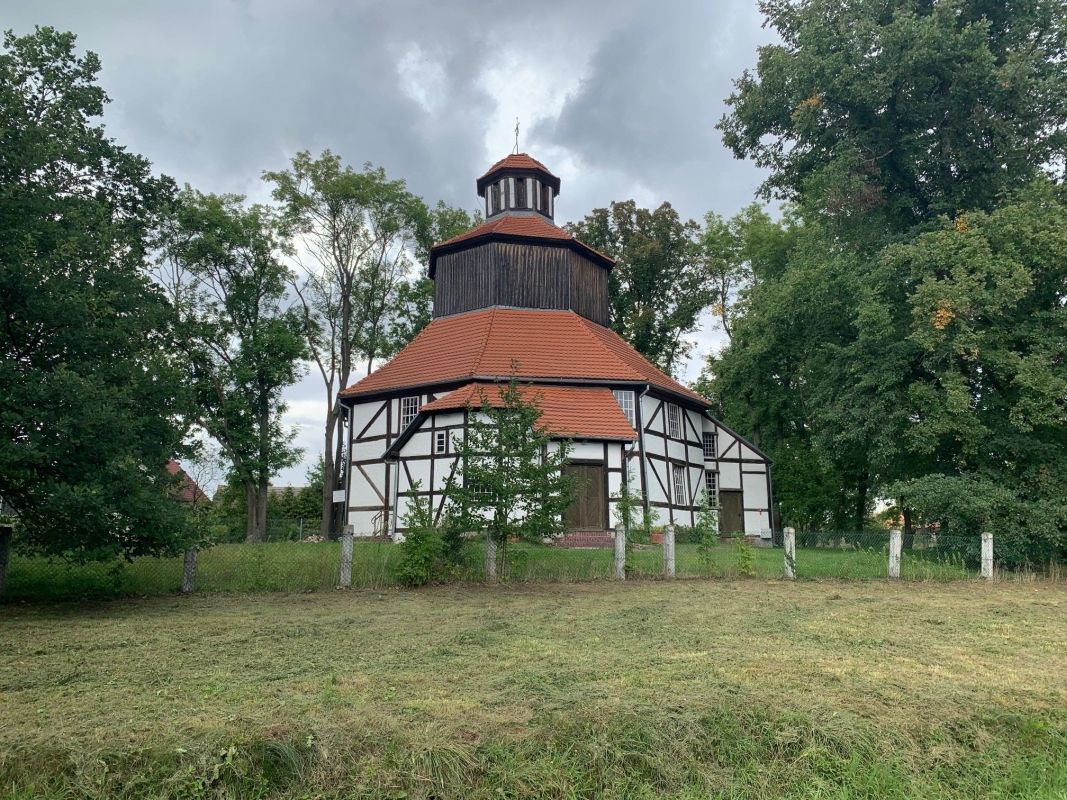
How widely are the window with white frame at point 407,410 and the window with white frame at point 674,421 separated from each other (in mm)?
7515

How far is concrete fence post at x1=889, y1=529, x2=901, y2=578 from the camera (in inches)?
552

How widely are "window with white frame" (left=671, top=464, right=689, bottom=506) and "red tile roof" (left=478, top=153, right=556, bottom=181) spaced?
1234 cm

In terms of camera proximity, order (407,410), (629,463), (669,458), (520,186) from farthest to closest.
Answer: (520,186) < (407,410) < (669,458) < (629,463)

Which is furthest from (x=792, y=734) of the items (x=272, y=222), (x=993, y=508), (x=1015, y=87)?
(x=272, y=222)

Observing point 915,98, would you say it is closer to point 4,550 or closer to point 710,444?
point 710,444

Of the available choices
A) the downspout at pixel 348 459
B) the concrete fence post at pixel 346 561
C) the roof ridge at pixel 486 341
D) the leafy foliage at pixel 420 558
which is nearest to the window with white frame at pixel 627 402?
the roof ridge at pixel 486 341

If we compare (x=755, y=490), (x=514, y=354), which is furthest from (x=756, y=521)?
(x=514, y=354)

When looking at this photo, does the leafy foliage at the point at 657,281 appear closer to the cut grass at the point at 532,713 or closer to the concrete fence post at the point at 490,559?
the concrete fence post at the point at 490,559

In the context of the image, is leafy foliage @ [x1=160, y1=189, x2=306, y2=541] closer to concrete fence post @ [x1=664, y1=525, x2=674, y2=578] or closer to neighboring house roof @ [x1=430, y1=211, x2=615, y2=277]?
neighboring house roof @ [x1=430, y1=211, x2=615, y2=277]

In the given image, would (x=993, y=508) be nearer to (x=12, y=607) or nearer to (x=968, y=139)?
(x=968, y=139)

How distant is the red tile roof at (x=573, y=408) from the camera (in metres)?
19.7

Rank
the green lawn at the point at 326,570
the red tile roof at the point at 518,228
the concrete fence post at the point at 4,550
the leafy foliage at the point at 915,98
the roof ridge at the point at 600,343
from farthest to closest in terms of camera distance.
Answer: the red tile roof at the point at 518,228, the roof ridge at the point at 600,343, the leafy foliage at the point at 915,98, the green lawn at the point at 326,570, the concrete fence post at the point at 4,550

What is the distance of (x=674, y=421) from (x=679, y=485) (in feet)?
6.59

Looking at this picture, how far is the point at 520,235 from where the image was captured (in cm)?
2578
